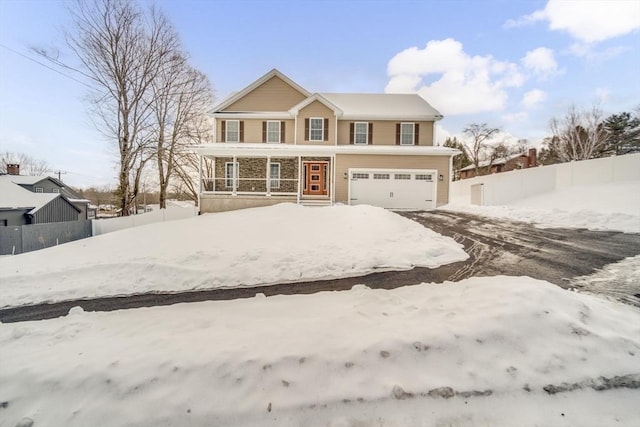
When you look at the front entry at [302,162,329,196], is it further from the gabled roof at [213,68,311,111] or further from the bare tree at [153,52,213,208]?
the bare tree at [153,52,213,208]

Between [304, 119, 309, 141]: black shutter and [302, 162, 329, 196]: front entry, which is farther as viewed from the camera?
[304, 119, 309, 141]: black shutter

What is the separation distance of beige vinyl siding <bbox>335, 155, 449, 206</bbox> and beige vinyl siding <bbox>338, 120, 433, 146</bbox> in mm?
2140

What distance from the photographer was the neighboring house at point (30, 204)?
19208 mm

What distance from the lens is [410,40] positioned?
15.2m

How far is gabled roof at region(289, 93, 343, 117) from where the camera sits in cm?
1642

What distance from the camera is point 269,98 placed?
17.4 metres

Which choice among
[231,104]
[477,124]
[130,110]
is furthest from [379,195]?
[477,124]

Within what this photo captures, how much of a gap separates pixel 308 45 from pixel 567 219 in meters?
15.1

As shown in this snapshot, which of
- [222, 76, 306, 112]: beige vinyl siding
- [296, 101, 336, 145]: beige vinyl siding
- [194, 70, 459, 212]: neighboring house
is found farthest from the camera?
[222, 76, 306, 112]: beige vinyl siding

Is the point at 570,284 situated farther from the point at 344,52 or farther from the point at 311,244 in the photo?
the point at 344,52

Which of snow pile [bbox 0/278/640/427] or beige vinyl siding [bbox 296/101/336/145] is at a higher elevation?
beige vinyl siding [bbox 296/101/336/145]

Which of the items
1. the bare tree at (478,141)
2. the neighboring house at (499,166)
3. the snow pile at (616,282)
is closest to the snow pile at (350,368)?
the snow pile at (616,282)

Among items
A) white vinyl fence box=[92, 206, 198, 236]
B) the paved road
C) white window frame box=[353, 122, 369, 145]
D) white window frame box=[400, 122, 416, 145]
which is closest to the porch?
white window frame box=[353, 122, 369, 145]

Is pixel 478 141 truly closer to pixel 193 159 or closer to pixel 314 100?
pixel 314 100
